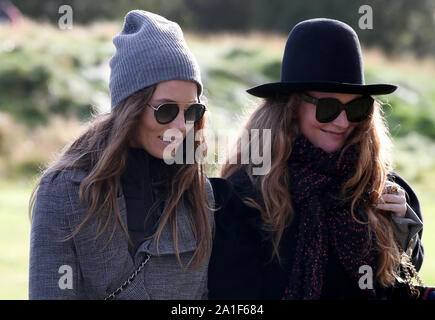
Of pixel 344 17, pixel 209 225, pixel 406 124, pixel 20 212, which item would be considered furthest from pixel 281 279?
pixel 344 17

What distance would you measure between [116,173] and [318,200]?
3.29ft

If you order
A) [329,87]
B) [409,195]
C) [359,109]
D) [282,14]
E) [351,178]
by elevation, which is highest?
[282,14]

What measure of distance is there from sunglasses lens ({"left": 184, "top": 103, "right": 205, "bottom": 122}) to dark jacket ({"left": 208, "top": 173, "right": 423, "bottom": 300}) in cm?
41

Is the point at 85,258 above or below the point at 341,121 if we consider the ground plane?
below

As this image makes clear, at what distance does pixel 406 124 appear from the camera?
1539cm

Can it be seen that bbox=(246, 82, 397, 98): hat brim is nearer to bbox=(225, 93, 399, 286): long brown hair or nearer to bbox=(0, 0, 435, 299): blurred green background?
bbox=(225, 93, 399, 286): long brown hair

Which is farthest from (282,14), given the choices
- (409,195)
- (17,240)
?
(409,195)

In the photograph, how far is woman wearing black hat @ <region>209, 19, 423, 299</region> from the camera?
131 inches

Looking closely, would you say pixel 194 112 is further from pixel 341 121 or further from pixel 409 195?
pixel 409 195

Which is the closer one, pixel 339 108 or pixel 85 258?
pixel 85 258

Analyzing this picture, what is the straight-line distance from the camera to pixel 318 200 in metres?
3.40

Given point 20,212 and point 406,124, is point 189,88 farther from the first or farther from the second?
point 406,124

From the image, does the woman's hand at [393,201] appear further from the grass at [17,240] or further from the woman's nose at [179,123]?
the grass at [17,240]
